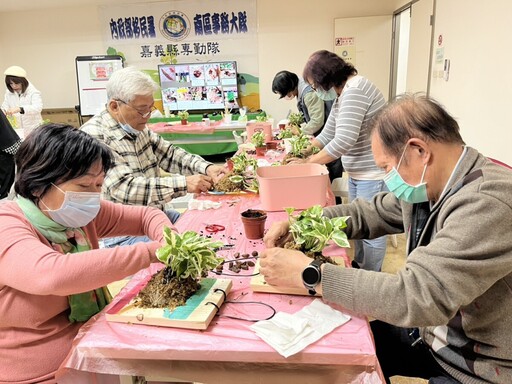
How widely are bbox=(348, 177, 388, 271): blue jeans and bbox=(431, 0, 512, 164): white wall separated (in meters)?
1.10

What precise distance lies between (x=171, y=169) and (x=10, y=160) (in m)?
1.50

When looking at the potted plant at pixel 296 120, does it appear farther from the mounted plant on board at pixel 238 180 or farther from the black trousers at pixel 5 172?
the black trousers at pixel 5 172

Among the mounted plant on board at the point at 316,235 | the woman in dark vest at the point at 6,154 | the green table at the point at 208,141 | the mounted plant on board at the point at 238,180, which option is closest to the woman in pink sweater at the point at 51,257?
the mounted plant on board at the point at 316,235

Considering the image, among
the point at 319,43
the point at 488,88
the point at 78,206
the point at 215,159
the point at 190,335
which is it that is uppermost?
the point at 319,43

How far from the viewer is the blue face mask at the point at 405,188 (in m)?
1.11

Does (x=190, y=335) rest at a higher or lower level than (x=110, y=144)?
lower

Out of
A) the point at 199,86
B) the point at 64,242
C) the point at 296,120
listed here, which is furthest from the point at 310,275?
the point at 199,86

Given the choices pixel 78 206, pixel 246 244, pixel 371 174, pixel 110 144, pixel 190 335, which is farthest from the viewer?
pixel 371 174

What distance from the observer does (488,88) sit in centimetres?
302

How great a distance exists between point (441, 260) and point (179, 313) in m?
0.68

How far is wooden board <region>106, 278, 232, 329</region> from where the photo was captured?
3.34 feet

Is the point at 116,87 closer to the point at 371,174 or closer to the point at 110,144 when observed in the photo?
the point at 110,144

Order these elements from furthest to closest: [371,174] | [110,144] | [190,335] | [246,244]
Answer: [371,174], [110,144], [246,244], [190,335]

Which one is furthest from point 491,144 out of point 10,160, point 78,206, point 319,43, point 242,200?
point 319,43
